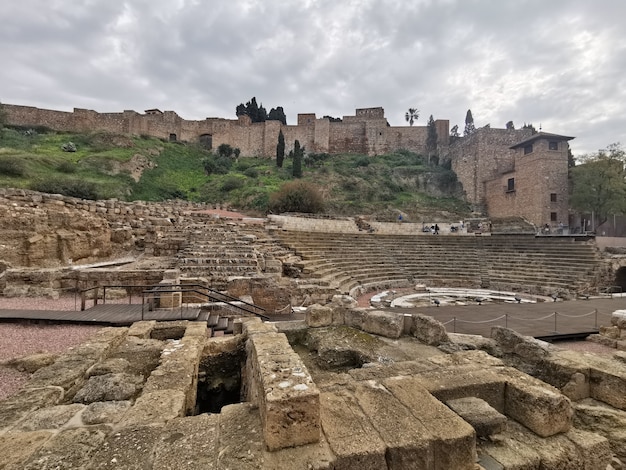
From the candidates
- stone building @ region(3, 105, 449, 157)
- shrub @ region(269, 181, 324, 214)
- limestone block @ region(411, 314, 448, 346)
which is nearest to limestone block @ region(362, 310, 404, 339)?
limestone block @ region(411, 314, 448, 346)

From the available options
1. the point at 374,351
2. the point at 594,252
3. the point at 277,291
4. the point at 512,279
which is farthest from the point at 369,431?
the point at 594,252

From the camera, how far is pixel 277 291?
900 centimetres

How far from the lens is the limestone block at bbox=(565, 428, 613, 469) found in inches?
97.7

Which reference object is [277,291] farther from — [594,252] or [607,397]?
[594,252]

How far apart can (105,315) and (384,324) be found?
18.9ft

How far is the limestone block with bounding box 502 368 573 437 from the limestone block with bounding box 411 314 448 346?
1955mm

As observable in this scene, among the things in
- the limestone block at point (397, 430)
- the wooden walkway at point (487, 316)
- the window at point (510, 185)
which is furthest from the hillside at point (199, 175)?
the limestone block at point (397, 430)

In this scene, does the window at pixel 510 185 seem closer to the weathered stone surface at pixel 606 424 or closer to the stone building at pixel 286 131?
the stone building at pixel 286 131

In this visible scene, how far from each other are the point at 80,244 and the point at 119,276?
421 centimetres

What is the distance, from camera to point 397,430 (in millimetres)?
2242

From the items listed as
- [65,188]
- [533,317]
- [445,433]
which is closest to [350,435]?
[445,433]

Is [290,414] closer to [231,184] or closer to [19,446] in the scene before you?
[19,446]

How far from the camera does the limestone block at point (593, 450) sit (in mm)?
2480

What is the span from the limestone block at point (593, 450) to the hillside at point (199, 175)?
22.0 meters
